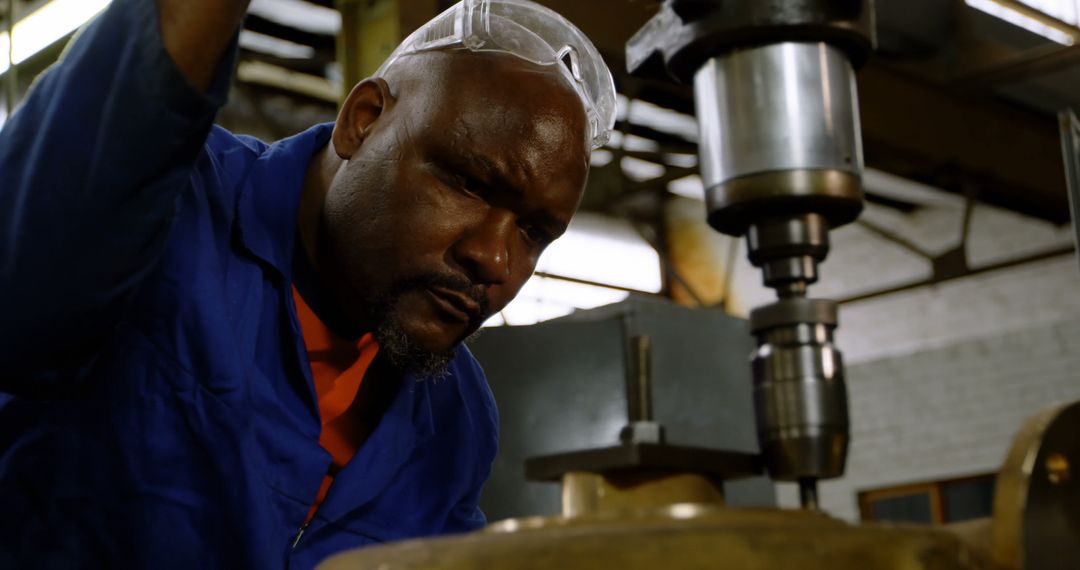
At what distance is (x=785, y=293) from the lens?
3.46ft

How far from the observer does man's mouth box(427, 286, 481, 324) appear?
963mm

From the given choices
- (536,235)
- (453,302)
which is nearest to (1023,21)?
(536,235)

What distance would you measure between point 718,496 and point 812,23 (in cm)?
57

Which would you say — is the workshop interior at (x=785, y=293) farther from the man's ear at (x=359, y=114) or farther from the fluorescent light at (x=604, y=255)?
the man's ear at (x=359, y=114)

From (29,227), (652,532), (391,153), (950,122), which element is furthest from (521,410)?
(950,122)

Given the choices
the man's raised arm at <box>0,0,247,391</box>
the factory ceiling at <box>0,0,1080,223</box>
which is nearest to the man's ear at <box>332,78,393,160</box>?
the man's raised arm at <box>0,0,247,391</box>

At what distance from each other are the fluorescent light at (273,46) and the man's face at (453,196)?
4.11 metres

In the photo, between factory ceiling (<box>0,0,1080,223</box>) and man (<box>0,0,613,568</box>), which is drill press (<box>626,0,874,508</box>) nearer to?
man (<box>0,0,613,568</box>)

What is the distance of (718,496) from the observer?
60 cm

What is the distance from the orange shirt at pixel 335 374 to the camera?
104 cm

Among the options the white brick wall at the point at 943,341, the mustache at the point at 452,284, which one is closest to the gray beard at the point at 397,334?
the mustache at the point at 452,284

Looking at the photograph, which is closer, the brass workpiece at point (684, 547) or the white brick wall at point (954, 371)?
the brass workpiece at point (684, 547)

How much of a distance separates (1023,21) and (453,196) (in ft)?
10.7

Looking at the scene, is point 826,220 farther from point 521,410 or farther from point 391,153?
point 521,410
